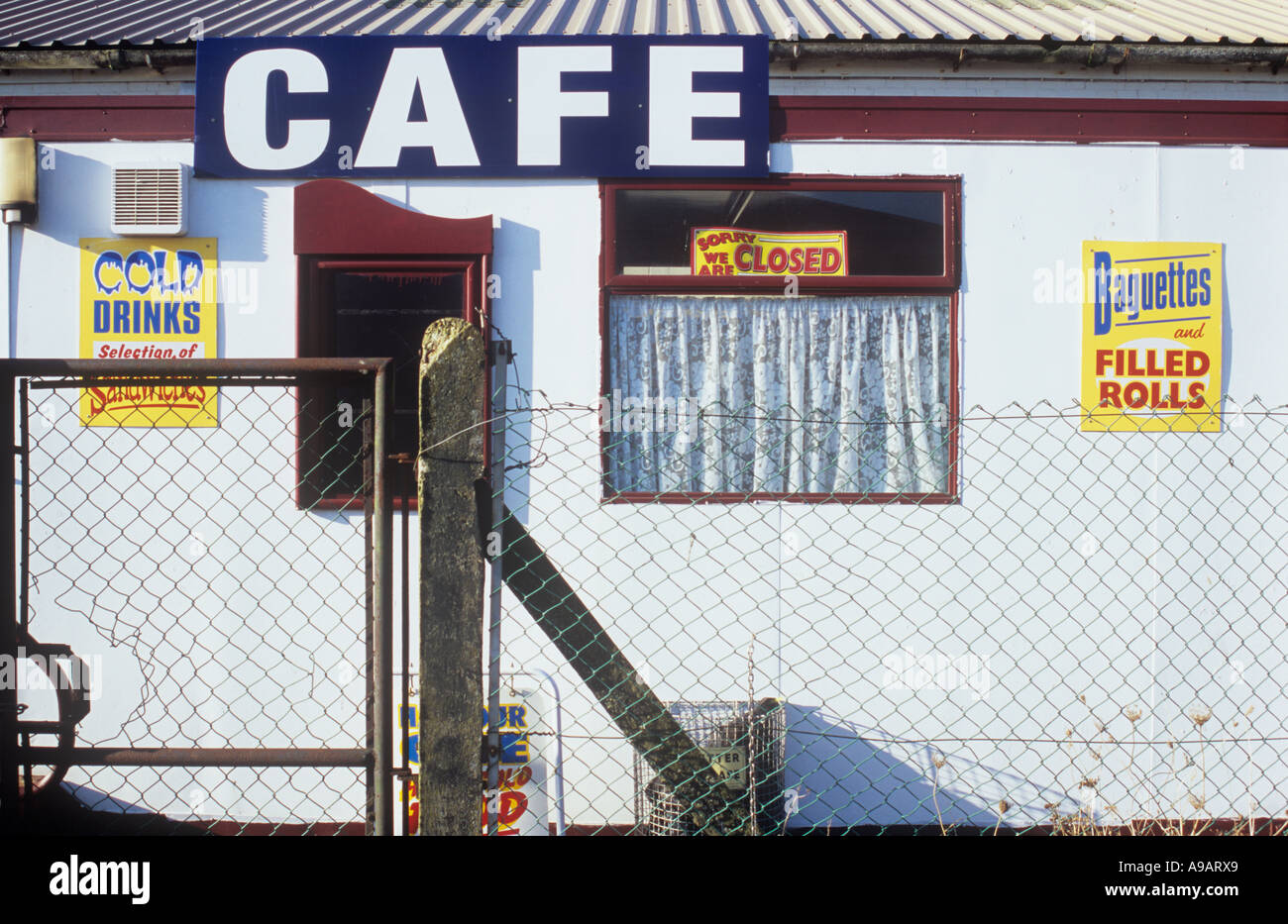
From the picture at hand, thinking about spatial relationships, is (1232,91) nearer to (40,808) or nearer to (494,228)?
(494,228)

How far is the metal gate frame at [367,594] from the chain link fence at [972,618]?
1929mm

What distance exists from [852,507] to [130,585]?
338 cm

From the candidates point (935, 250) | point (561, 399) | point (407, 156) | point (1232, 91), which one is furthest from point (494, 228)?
point (1232, 91)

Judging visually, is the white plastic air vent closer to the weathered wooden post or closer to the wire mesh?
the wire mesh

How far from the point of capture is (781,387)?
436 centimetres

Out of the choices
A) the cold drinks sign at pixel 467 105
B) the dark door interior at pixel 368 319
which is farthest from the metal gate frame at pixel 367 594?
the cold drinks sign at pixel 467 105

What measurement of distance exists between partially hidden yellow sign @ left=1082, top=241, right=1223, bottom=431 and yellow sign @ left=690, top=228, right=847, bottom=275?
3.99 ft

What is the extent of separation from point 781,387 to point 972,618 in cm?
141
